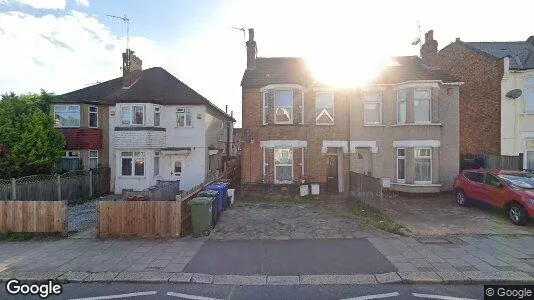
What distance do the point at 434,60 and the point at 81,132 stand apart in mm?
22982

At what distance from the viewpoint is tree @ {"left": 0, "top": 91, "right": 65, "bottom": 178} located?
14.6 m

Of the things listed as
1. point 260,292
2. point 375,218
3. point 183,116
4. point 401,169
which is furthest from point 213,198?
point 401,169

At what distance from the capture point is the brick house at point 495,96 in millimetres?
17359

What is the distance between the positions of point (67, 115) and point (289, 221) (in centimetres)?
1599

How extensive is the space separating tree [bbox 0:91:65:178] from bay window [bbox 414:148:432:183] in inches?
773

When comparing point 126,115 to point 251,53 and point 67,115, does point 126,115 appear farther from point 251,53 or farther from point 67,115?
point 251,53

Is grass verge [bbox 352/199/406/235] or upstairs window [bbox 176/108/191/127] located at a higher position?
upstairs window [bbox 176/108/191/127]

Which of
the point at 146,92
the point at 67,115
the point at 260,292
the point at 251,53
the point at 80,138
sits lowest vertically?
the point at 260,292

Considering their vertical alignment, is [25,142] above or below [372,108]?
below

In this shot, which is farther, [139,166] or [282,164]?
[139,166]

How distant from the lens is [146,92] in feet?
62.2

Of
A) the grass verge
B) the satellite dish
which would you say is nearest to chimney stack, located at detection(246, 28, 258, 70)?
the grass verge

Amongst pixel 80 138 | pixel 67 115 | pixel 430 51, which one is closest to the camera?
pixel 80 138

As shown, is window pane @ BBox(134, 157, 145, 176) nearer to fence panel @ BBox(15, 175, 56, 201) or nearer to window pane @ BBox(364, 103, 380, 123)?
fence panel @ BBox(15, 175, 56, 201)
